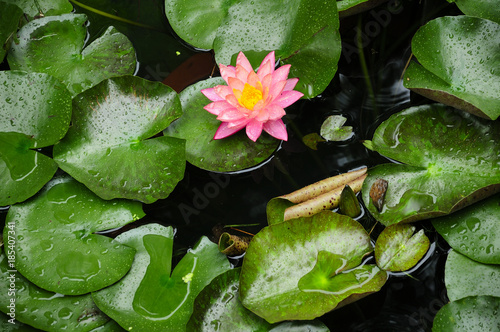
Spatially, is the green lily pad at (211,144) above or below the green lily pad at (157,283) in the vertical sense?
above

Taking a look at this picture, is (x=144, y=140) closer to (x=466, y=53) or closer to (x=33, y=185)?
(x=33, y=185)

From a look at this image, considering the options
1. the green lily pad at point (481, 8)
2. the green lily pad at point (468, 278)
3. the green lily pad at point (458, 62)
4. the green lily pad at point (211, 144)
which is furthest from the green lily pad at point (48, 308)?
the green lily pad at point (481, 8)

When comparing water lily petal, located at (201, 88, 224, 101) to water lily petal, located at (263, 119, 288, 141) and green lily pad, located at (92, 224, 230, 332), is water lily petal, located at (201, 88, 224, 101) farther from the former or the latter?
green lily pad, located at (92, 224, 230, 332)

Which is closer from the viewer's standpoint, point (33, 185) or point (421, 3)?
point (33, 185)

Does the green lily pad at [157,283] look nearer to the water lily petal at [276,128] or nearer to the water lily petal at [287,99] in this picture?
the water lily petal at [276,128]

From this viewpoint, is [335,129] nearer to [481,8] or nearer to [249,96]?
[249,96]

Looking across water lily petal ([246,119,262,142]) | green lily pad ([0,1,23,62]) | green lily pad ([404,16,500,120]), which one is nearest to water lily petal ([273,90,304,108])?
water lily petal ([246,119,262,142])

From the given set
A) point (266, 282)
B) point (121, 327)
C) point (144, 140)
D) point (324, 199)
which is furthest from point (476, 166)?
point (121, 327)
